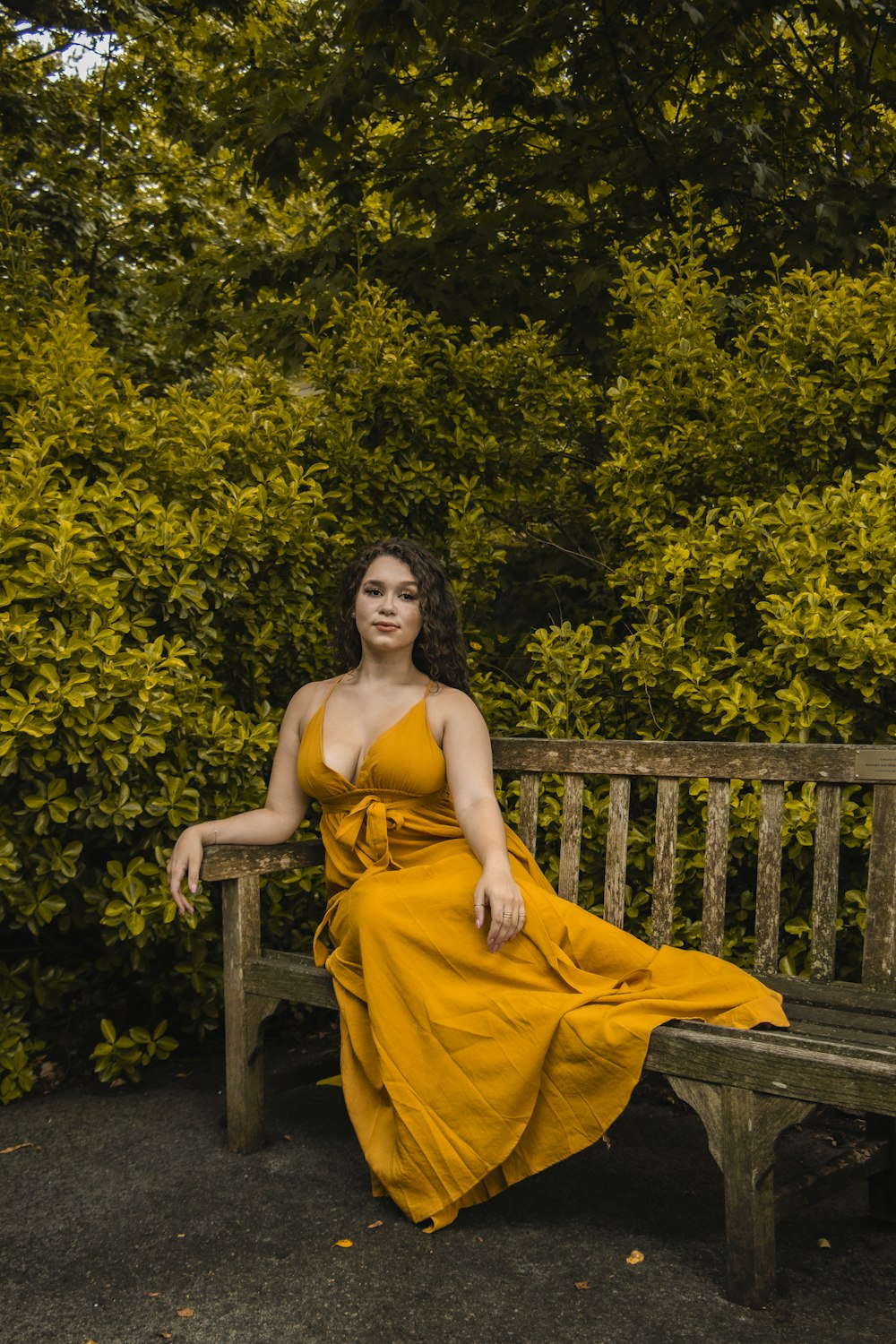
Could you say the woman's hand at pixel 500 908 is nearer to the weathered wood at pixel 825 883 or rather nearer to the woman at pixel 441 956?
the woman at pixel 441 956

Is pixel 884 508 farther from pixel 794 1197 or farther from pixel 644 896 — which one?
pixel 794 1197

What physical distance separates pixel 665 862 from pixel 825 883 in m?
0.49

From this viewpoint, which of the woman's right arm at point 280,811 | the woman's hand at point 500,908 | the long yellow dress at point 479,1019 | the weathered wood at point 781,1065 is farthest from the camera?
the woman's right arm at point 280,811

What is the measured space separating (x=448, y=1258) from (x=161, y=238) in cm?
718

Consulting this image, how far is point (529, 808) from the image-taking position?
3.68 m

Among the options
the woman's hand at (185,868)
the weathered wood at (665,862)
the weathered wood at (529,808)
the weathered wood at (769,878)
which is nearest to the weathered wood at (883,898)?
the weathered wood at (769,878)

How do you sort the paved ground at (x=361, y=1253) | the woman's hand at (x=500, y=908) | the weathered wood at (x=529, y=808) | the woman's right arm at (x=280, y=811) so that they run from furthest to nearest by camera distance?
the weathered wood at (x=529, y=808) < the woman's right arm at (x=280, y=811) < the woman's hand at (x=500, y=908) < the paved ground at (x=361, y=1253)

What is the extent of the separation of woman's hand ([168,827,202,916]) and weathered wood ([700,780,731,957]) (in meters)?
1.44

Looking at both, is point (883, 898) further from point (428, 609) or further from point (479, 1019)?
point (428, 609)

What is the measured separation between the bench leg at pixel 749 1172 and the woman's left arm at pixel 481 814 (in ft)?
2.01

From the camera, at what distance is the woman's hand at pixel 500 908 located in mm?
2793

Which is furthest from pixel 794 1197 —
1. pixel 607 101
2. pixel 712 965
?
pixel 607 101

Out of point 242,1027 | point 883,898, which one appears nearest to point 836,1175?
point 883,898

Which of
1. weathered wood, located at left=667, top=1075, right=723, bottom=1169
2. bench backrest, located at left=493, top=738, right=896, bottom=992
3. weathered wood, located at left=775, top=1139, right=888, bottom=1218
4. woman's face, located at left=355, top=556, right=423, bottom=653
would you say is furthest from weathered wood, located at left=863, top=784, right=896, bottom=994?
woman's face, located at left=355, top=556, right=423, bottom=653
